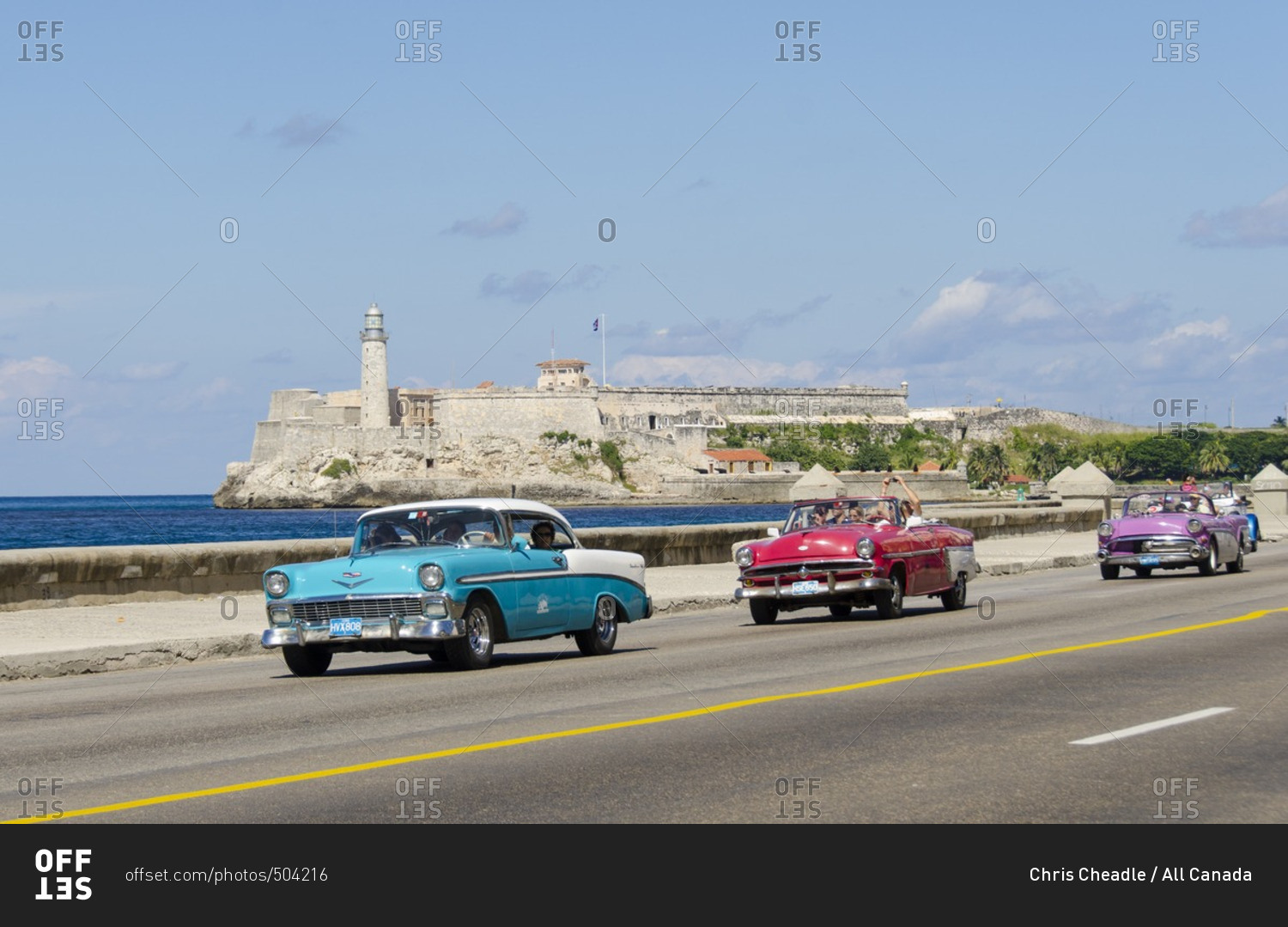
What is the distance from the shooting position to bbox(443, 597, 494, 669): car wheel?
1565 centimetres

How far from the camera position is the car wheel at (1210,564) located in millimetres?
30672

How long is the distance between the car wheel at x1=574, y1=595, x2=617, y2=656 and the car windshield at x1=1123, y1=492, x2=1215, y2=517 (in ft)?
52.4

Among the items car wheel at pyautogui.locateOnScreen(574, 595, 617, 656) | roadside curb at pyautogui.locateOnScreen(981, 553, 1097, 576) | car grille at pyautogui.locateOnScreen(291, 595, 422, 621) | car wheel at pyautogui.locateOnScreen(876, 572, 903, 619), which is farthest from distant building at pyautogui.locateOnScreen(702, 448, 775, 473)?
car grille at pyautogui.locateOnScreen(291, 595, 422, 621)

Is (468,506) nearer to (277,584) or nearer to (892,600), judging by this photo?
(277,584)

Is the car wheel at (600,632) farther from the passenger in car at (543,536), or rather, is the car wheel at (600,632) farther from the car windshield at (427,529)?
the car windshield at (427,529)

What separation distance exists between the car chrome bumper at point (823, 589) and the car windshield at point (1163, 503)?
11.3 meters

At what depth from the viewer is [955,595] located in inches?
930

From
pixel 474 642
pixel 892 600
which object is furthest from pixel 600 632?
pixel 892 600

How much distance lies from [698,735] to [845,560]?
10.5 metres

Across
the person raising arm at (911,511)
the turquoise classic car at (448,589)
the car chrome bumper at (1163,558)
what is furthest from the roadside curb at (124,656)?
the car chrome bumper at (1163,558)

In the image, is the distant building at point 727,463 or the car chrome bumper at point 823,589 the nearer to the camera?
the car chrome bumper at point 823,589

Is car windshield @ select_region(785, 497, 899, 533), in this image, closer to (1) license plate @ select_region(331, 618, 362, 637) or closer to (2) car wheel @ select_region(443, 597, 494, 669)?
(2) car wheel @ select_region(443, 597, 494, 669)
